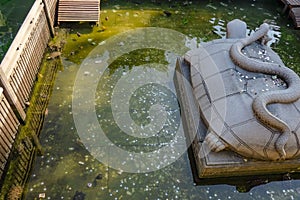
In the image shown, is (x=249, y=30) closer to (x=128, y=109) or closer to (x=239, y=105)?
(x=239, y=105)

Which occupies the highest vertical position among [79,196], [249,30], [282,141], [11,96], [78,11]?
[282,141]

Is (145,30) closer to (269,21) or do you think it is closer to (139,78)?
(139,78)

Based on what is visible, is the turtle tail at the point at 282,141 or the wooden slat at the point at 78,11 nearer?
the turtle tail at the point at 282,141

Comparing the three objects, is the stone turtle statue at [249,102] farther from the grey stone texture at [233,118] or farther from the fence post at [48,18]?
the fence post at [48,18]

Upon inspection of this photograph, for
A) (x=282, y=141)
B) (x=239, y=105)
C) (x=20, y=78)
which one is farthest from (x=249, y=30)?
(x=20, y=78)

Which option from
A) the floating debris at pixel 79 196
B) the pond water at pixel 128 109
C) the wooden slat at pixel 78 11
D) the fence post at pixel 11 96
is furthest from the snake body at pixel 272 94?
the wooden slat at pixel 78 11

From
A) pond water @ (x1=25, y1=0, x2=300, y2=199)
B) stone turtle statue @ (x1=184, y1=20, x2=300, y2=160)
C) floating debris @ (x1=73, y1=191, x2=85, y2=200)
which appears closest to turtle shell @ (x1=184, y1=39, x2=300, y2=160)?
stone turtle statue @ (x1=184, y1=20, x2=300, y2=160)

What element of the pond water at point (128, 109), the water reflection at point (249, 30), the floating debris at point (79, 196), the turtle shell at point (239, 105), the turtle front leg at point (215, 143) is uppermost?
the turtle shell at point (239, 105)
